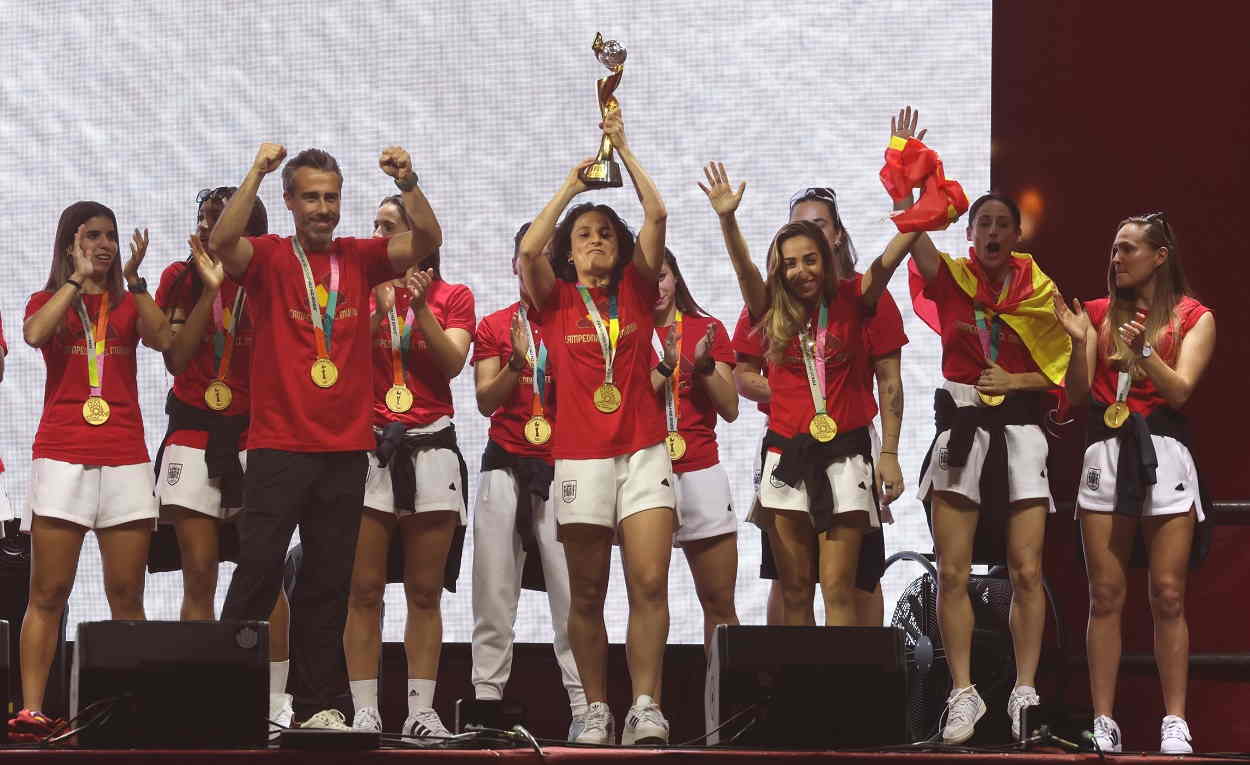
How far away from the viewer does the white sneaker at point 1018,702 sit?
4242mm

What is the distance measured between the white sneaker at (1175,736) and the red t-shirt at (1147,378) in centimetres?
87

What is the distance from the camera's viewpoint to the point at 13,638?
518cm

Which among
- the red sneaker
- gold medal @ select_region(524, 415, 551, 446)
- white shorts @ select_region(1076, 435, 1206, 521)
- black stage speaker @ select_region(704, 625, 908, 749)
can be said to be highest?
gold medal @ select_region(524, 415, 551, 446)

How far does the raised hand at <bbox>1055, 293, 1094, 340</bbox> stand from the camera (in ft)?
14.5

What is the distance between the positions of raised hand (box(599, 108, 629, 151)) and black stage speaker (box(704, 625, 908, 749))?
55.2 inches

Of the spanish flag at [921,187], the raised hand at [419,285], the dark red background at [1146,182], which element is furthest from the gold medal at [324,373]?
the dark red background at [1146,182]

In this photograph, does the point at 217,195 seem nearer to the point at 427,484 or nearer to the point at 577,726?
the point at 427,484

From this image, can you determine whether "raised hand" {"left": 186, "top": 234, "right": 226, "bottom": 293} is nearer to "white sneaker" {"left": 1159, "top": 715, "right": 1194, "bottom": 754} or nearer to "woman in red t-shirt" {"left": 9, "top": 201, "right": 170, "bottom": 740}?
"woman in red t-shirt" {"left": 9, "top": 201, "right": 170, "bottom": 740}

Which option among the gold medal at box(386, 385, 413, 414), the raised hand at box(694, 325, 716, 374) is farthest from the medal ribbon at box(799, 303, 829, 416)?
the gold medal at box(386, 385, 413, 414)

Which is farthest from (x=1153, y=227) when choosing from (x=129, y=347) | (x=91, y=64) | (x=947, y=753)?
(x=91, y=64)

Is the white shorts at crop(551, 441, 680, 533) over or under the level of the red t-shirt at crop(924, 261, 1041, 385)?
A: under

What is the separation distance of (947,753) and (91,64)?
404cm

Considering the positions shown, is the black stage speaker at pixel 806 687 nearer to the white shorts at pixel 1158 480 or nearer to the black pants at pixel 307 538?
the black pants at pixel 307 538

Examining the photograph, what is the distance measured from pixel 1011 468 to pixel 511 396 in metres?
1.50
